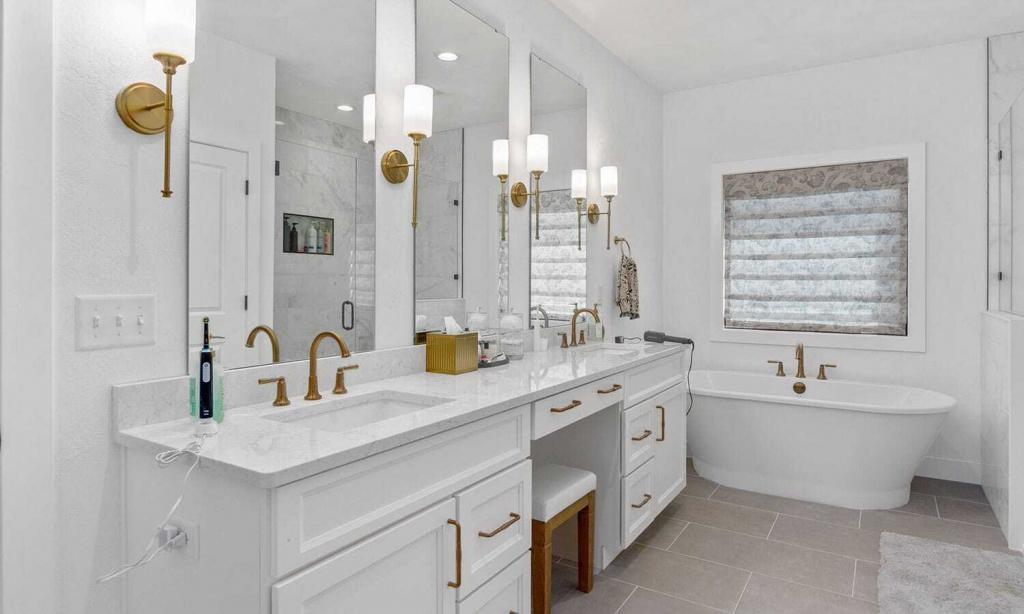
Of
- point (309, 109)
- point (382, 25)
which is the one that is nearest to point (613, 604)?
point (309, 109)

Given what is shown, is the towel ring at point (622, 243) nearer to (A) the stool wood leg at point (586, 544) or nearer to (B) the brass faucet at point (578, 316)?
(B) the brass faucet at point (578, 316)

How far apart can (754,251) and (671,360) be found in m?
1.72

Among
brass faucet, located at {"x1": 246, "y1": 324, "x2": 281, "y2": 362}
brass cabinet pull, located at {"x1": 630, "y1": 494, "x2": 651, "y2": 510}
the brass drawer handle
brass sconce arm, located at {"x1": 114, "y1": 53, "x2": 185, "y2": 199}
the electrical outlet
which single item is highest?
brass sconce arm, located at {"x1": 114, "y1": 53, "x2": 185, "y2": 199}

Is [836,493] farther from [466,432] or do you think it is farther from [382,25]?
[382,25]

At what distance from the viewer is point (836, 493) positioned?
3369mm

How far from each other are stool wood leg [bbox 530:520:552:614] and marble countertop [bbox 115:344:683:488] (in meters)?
0.52

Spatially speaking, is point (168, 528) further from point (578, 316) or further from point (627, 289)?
point (627, 289)

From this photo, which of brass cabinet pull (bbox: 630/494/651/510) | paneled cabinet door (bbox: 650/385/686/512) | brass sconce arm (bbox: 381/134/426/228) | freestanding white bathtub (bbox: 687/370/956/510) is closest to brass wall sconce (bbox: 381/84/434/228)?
brass sconce arm (bbox: 381/134/426/228)

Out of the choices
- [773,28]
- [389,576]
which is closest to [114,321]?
[389,576]

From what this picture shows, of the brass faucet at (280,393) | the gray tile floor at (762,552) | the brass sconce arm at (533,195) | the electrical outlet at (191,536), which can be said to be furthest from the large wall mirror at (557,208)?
the electrical outlet at (191,536)

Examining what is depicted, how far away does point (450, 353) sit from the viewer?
7.13 ft

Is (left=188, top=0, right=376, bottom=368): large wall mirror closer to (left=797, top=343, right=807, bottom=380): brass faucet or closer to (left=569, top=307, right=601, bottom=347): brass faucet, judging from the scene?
(left=569, top=307, right=601, bottom=347): brass faucet

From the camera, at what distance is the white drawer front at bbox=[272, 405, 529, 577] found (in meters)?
1.10

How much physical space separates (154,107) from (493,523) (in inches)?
53.9
